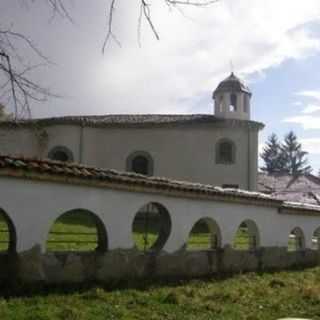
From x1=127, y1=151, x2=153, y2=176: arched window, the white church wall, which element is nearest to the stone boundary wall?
the white church wall

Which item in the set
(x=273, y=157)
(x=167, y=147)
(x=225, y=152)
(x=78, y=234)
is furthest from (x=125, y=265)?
(x=273, y=157)

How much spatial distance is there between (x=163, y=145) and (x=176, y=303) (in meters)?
22.6

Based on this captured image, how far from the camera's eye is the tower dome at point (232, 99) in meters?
32.2

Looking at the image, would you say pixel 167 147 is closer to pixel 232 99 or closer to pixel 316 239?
pixel 232 99

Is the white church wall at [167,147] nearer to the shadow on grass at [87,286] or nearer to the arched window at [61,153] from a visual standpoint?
the arched window at [61,153]

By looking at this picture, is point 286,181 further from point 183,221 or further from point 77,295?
point 77,295

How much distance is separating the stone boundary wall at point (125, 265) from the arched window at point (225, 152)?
16469mm

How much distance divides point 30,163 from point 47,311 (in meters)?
2.33

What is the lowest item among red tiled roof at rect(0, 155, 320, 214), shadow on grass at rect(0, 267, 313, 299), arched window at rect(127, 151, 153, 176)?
shadow on grass at rect(0, 267, 313, 299)

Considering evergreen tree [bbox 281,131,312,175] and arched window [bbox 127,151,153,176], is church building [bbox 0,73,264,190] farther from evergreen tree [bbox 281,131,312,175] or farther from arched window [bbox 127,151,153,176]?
evergreen tree [bbox 281,131,312,175]

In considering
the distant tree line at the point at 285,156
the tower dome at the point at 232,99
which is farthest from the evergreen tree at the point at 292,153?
the tower dome at the point at 232,99

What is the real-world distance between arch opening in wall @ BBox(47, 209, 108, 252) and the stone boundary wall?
0.42 m

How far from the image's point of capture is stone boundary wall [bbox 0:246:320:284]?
844 centimetres

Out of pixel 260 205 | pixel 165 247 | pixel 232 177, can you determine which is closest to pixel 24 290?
pixel 165 247
